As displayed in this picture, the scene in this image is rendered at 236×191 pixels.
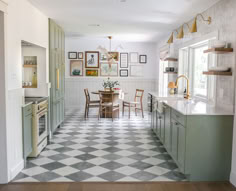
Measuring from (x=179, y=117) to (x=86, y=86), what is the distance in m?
6.43

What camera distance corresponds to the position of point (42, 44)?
509 cm

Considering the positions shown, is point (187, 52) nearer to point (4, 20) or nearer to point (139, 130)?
point (139, 130)

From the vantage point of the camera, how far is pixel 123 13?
16.6 ft

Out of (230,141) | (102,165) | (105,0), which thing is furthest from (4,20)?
(230,141)

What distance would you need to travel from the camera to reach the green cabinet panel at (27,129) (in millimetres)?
3811

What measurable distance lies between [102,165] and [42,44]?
2624 mm

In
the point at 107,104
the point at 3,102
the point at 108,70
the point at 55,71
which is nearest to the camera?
the point at 3,102

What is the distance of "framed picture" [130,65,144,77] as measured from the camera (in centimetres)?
982

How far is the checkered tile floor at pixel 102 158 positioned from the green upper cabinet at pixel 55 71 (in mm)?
407

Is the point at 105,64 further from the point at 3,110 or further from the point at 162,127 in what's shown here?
the point at 3,110

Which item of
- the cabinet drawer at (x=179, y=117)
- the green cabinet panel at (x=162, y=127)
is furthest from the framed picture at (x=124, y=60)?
the cabinet drawer at (x=179, y=117)

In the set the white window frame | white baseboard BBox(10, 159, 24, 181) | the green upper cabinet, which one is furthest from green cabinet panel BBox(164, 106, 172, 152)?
the green upper cabinet

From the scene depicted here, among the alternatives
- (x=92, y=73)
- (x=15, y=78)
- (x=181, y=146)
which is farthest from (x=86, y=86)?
(x=181, y=146)

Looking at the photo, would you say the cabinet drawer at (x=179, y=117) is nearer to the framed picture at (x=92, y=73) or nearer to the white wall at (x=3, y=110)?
the white wall at (x=3, y=110)
